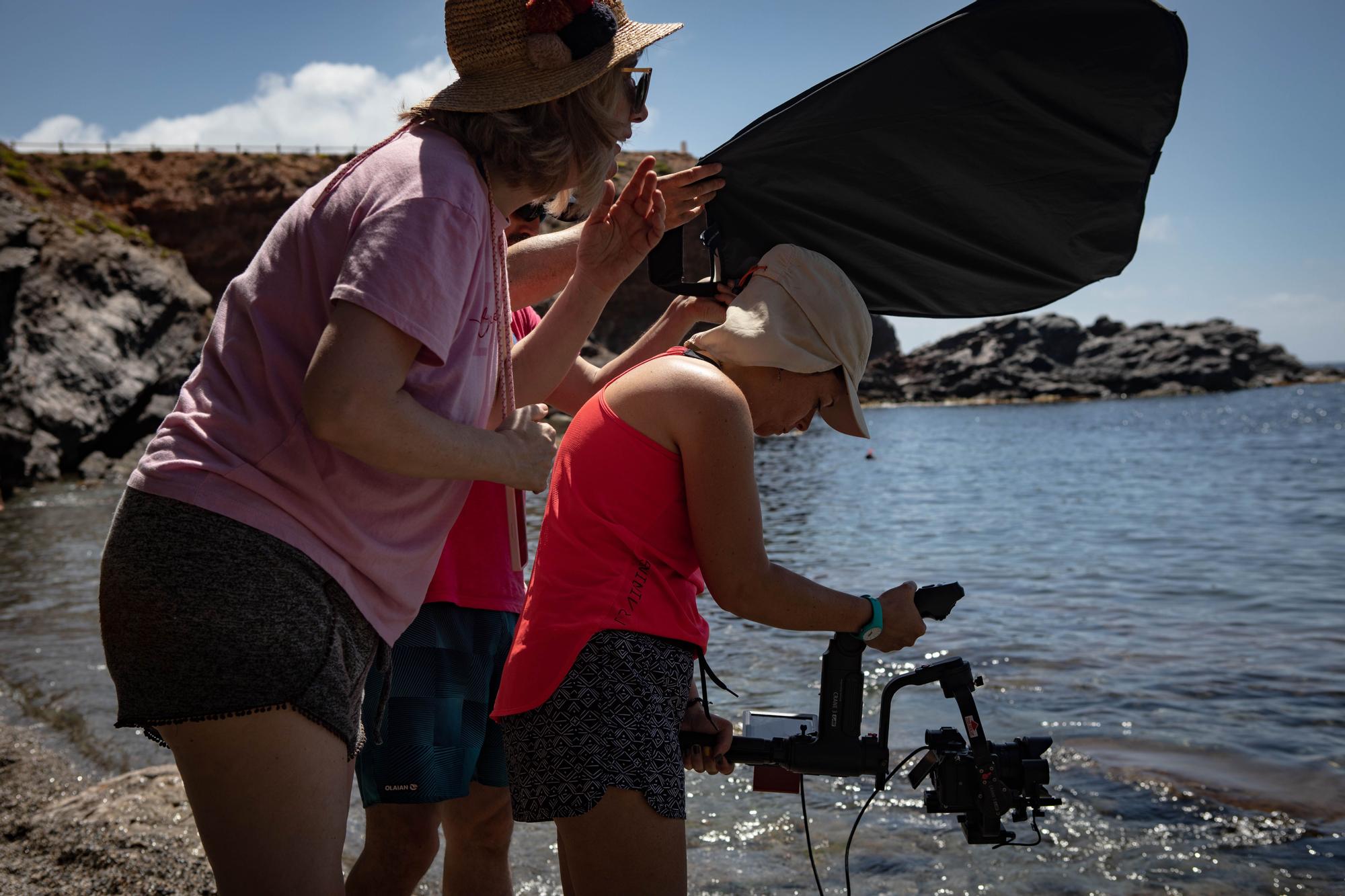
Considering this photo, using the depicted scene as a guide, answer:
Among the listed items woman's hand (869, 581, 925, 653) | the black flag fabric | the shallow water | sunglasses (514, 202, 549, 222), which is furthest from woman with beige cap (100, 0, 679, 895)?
the shallow water

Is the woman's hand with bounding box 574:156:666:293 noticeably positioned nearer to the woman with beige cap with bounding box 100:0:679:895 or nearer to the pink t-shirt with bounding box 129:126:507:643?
the woman with beige cap with bounding box 100:0:679:895

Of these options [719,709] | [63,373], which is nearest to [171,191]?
[63,373]

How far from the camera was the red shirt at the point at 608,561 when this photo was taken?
7.04ft

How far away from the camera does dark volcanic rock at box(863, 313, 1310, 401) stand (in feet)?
289

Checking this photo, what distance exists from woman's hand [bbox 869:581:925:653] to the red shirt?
1.48ft

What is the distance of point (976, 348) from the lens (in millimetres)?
96375

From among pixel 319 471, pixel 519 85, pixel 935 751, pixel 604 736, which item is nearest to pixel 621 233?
pixel 519 85

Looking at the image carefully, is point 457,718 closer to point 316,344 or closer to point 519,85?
point 316,344

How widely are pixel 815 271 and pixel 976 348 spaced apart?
9843 cm

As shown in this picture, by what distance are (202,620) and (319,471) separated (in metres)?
0.30

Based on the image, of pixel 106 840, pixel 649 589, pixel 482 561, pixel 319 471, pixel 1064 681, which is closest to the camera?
pixel 319 471

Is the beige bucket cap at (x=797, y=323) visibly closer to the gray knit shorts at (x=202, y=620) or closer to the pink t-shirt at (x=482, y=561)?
the pink t-shirt at (x=482, y=561)

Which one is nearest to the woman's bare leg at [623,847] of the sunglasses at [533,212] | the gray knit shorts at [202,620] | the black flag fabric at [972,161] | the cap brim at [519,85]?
the gray knit shorts at [202,620]

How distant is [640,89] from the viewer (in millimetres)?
2213
